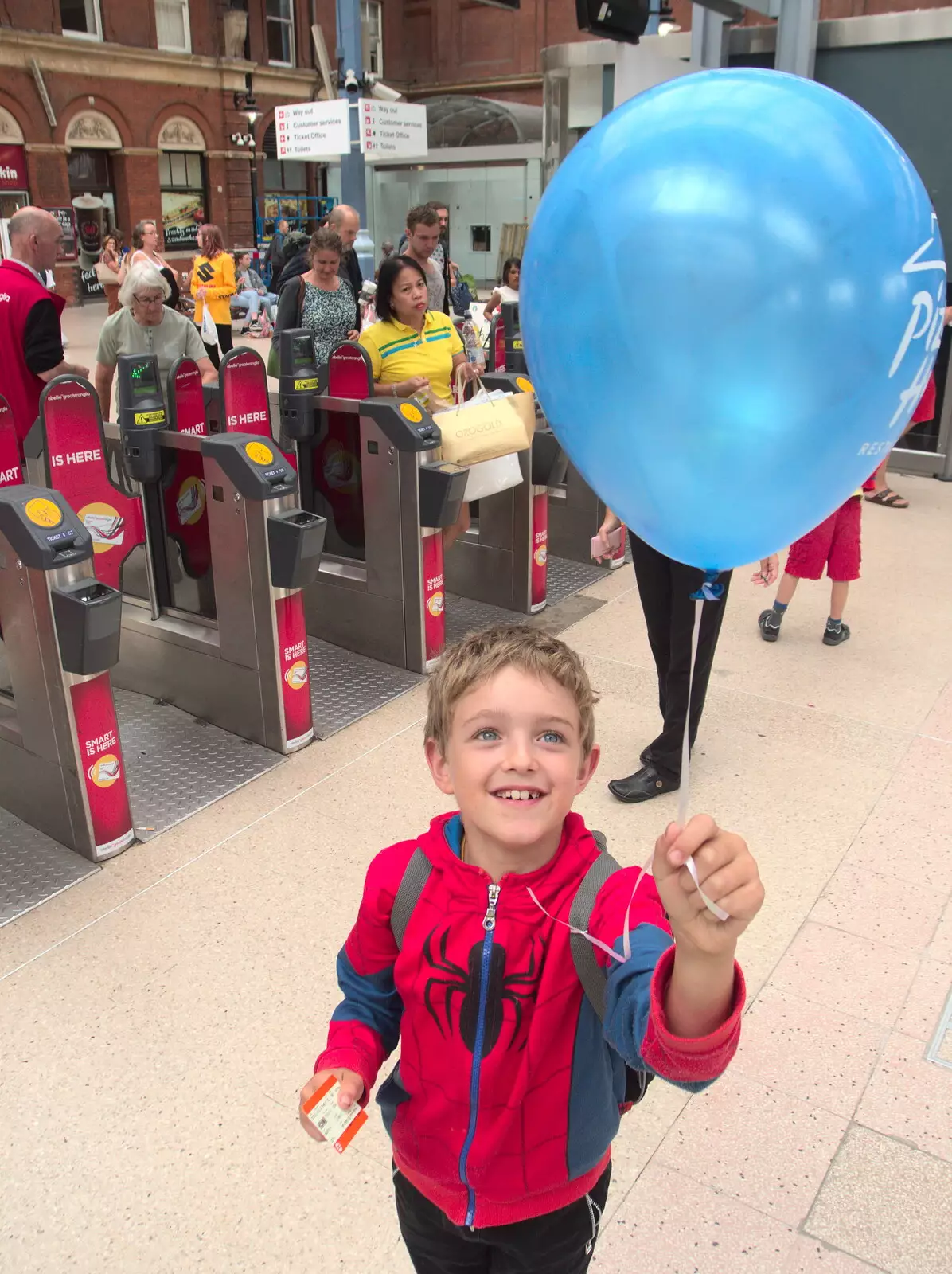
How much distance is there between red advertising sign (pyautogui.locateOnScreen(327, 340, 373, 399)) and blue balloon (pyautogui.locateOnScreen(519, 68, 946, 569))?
113 inches

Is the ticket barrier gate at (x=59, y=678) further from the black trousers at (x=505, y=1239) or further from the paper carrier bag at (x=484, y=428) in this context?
the black trousers at (x=505, y=1239)

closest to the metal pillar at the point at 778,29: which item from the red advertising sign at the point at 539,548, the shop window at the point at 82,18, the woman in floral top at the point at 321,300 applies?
the woman in floral top at the point at 321,300

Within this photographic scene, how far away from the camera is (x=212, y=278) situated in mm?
9328

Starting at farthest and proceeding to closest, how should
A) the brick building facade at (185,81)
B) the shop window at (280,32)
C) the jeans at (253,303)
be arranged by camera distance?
the shop window at (280,32), the brick building facade at (185,81), the jeans at (253,303)

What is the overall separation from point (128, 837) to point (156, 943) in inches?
19.1

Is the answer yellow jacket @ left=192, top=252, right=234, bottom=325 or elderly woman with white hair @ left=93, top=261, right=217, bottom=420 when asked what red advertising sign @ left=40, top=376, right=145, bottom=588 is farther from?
yellow jacket @ left=192, top=252, right=234, bottom=325

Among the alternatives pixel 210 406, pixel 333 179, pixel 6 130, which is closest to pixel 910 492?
pixel 210 406

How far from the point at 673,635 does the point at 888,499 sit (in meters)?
3.83

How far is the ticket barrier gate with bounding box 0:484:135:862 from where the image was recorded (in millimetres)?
2578

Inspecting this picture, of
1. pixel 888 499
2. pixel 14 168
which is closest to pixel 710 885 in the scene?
pixel 888 499

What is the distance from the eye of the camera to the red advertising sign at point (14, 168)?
18.8 meters

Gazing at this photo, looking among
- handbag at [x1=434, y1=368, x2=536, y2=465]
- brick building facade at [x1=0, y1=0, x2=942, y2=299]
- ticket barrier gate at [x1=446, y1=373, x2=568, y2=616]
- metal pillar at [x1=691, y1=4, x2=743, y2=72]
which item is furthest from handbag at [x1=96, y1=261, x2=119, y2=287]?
A: brick building facade at [x1=0, y1=0, x2=942, y2=299]

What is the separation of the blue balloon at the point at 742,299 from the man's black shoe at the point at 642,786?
1802 millimetres

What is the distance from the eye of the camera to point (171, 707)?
3.72 meters
